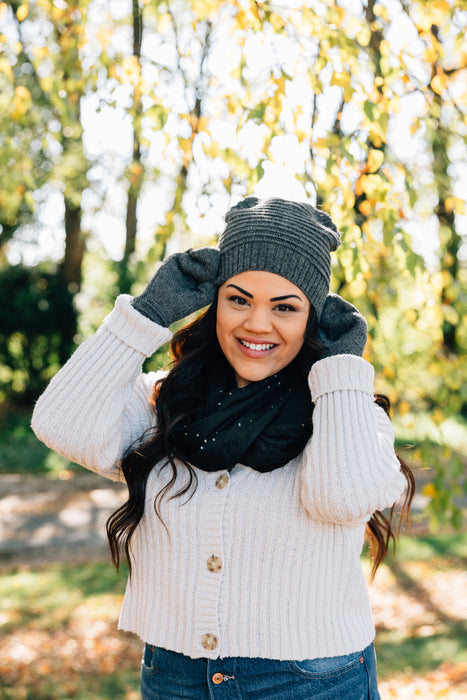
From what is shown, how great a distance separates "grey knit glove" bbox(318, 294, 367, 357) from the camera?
6.15 ft

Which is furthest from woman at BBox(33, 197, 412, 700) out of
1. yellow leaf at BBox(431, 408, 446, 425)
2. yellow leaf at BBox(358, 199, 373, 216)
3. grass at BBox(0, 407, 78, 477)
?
grass at BBox(0, 407, 78, 477)

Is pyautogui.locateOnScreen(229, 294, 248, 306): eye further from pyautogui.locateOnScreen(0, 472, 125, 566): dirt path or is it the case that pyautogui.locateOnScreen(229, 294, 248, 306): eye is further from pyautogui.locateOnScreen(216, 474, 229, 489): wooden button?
pyautogui.locateOnScreen(0, 472, 125, 566): dirt path

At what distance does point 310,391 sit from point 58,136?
8.02 ft

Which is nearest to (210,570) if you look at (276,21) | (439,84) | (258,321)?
(258,321)

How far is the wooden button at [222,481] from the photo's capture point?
177cm

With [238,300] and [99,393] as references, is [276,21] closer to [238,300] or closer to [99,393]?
[238,300]

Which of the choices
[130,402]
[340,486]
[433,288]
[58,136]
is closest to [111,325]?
[130,402]

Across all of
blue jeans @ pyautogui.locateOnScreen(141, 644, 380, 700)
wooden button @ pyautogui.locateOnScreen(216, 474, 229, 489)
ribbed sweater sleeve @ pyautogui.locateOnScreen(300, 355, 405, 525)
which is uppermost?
ribbed sweater sleeve @ pyautogui.locateOnScreen(300, 355, 405, 525)

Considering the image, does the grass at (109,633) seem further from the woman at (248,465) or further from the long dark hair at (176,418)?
the woman at (248,465)

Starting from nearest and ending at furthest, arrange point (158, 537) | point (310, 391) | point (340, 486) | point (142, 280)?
point (340, 486), point (158, 537), point (310, 391), point (142, 280)

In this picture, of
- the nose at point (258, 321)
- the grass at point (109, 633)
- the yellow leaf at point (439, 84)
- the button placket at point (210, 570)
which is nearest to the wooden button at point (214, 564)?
the button placket at point (210, 570)

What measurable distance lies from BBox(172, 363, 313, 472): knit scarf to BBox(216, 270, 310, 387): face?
0.20ft

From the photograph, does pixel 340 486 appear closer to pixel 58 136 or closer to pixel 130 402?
pixel 130 402

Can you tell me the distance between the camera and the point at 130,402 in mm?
1982
